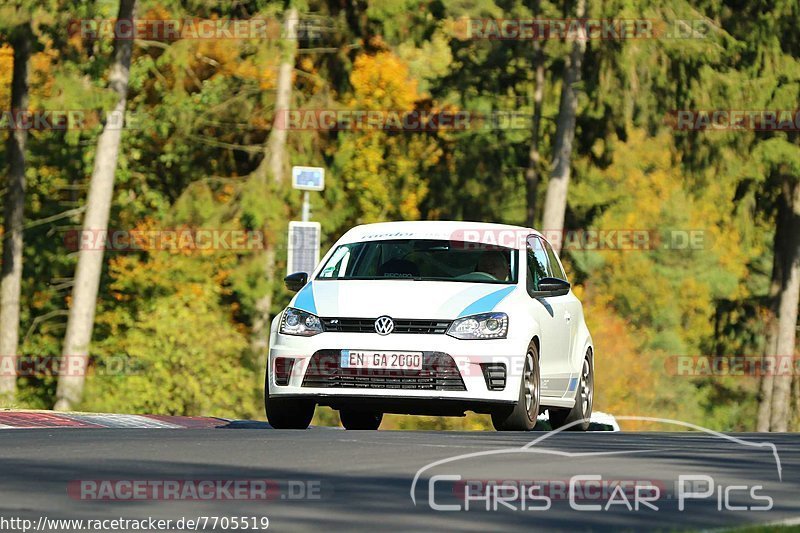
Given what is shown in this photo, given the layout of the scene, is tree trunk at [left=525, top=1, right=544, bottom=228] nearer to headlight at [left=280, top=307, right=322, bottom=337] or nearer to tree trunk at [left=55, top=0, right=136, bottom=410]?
tree trunk at [left=55, top=0, right=136, bottom=410]

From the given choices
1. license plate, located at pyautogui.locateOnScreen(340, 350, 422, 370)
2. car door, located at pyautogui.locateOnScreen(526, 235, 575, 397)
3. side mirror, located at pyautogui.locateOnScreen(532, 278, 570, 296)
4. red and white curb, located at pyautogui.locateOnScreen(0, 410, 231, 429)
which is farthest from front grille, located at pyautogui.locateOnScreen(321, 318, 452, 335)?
red and white curb, located at pyautogui.locateOnScreen(0, 410, 231, 429)

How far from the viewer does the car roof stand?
16.0 metres

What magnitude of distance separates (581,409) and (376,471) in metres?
7.12

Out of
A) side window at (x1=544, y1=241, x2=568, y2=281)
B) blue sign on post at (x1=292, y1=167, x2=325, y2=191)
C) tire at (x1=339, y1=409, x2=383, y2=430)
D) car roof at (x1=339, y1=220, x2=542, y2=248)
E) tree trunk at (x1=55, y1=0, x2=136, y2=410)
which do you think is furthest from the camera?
tree trunk at (x1=55, y1=0, x2=136, y2=410)

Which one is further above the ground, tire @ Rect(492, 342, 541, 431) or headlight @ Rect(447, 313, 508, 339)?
headlight @ Rect(447, 313, 508, 339)

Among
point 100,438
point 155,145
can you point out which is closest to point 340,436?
point 100,438

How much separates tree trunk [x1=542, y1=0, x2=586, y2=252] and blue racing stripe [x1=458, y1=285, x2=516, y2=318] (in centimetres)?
2053

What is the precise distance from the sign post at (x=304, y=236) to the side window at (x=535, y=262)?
527cm

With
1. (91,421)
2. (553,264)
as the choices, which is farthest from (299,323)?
(553,264)

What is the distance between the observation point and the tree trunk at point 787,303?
1515 inches

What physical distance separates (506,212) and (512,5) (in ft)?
37.4

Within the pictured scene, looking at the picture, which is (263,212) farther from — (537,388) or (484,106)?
(537,388)

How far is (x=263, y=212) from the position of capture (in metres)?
40.2

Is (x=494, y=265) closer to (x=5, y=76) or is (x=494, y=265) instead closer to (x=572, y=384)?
(x=572, y=384)
